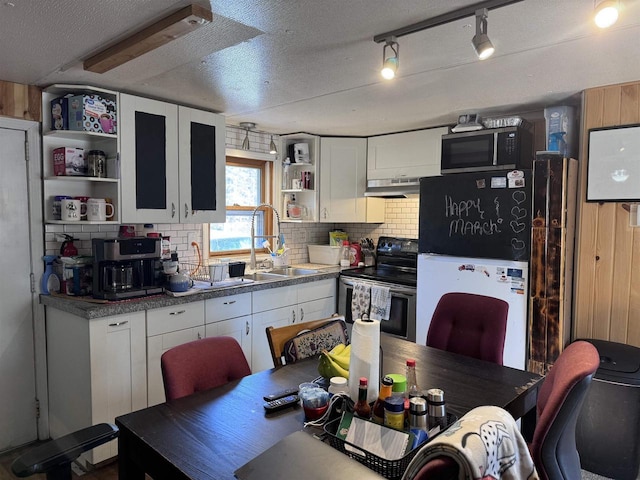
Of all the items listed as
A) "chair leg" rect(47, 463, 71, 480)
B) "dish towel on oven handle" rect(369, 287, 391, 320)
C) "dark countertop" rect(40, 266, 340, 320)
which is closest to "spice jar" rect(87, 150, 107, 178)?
"dark countertop" rect(40, 266, 340, 320)

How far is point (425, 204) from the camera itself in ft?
11.0

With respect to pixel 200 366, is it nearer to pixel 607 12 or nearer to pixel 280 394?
pixel 280 394

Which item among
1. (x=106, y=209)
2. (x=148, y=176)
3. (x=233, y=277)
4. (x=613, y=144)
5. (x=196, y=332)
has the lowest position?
(x=196, y=332)

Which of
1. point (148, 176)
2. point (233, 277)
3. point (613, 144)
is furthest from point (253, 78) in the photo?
point (613, 144)

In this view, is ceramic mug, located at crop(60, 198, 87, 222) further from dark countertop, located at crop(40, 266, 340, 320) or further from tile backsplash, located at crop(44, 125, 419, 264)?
dark countertop, located at crop(40, 266, 340, 320)

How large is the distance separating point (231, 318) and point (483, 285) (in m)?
1.78

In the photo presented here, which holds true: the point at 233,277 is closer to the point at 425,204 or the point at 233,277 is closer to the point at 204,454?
the point at 425,204

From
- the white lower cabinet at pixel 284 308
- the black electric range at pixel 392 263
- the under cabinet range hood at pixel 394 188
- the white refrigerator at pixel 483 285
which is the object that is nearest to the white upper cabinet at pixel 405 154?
the under cabinet range hood at pixel 394 188

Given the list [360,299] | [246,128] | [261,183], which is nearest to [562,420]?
[360,299]

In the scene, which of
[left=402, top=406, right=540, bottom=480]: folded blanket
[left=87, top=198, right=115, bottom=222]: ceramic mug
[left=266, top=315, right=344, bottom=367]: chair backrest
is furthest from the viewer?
[left=87, top=198, right=115, bottom=222]: ceramic mug

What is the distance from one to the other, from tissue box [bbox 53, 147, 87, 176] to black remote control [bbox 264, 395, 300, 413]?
2.07 m

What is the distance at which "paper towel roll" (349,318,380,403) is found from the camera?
1512 millimetres

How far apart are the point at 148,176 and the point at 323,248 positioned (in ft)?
6.67

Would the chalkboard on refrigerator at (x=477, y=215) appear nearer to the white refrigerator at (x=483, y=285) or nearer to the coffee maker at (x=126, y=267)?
the white refrigerator at (x=483, y=285)
